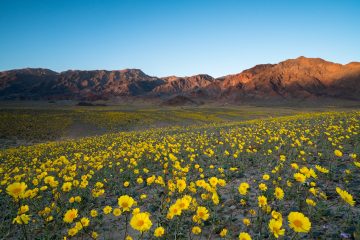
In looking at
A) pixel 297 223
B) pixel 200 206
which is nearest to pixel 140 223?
pixel 297 223

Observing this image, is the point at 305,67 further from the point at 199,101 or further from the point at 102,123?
the point at 102,123

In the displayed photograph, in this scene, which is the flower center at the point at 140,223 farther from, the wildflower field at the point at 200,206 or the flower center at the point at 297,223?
the flower center at the point at 297,223

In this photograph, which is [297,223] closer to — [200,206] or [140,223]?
[140,223]

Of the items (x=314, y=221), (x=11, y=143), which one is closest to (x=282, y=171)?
(x=314, y=221)

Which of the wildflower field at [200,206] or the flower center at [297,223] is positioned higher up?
the flower center at [297,223]

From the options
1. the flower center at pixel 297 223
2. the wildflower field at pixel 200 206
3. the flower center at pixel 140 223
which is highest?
the flower center at pixel 297 223

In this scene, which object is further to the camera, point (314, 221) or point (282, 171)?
point (282, 171)

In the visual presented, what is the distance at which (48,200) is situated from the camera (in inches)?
251

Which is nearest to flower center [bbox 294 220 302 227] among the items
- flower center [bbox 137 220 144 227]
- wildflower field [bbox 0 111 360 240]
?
wildflower field [bbox 0 111 360 240]

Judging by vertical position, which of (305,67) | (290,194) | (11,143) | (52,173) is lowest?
(11,143)

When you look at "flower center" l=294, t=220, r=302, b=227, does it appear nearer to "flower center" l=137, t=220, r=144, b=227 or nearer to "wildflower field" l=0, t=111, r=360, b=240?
"wildflower field" l=0, t=111, r=360, b=240

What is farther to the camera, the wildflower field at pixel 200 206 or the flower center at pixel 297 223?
the wildflower field at pixel 200 206

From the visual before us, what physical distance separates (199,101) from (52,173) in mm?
136404

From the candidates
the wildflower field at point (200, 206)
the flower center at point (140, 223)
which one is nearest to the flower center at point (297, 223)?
the wildflower field at point (200, 206)
